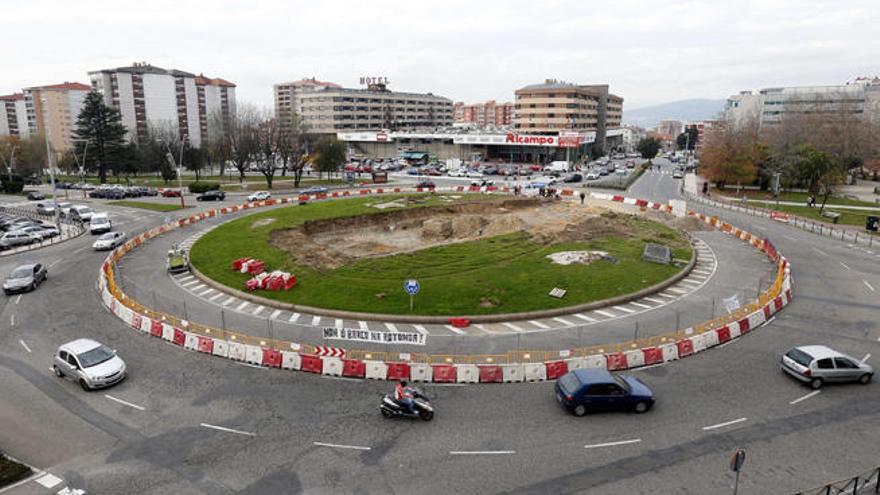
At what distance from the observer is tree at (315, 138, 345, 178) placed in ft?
292

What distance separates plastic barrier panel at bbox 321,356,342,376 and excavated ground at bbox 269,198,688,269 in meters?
14.2

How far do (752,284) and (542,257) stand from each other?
41.2 ft

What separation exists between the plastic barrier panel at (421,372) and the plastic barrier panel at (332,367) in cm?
277

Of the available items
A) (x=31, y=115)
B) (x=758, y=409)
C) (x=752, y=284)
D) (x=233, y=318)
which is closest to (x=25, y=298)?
(x=233, y=318)

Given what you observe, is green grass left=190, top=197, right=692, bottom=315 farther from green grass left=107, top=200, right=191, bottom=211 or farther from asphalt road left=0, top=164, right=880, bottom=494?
green grass left=107, top=200, right=191, bottom=211

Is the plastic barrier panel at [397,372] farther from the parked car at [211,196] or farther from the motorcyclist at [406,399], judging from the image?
the parked car at [211,196]

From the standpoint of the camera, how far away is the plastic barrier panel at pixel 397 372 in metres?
20.4

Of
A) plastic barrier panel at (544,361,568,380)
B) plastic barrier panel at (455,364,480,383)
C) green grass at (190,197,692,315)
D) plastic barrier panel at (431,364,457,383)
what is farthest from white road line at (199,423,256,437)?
green grass at (190,197,692,315)

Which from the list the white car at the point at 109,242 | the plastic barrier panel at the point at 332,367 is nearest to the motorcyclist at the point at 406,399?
the plastic barrier panel at the point at 332,367

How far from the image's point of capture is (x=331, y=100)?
6024 inches

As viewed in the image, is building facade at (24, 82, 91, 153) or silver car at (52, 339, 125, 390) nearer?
silver car at (52, 339, 125, 390)

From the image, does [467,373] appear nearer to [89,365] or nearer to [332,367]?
[332,367]

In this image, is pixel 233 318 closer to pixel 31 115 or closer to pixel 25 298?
pixel 25 298

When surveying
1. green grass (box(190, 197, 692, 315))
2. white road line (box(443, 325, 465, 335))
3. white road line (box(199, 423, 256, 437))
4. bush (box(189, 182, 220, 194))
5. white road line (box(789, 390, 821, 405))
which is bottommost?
white road line (box(199, 423, 256, 437))
